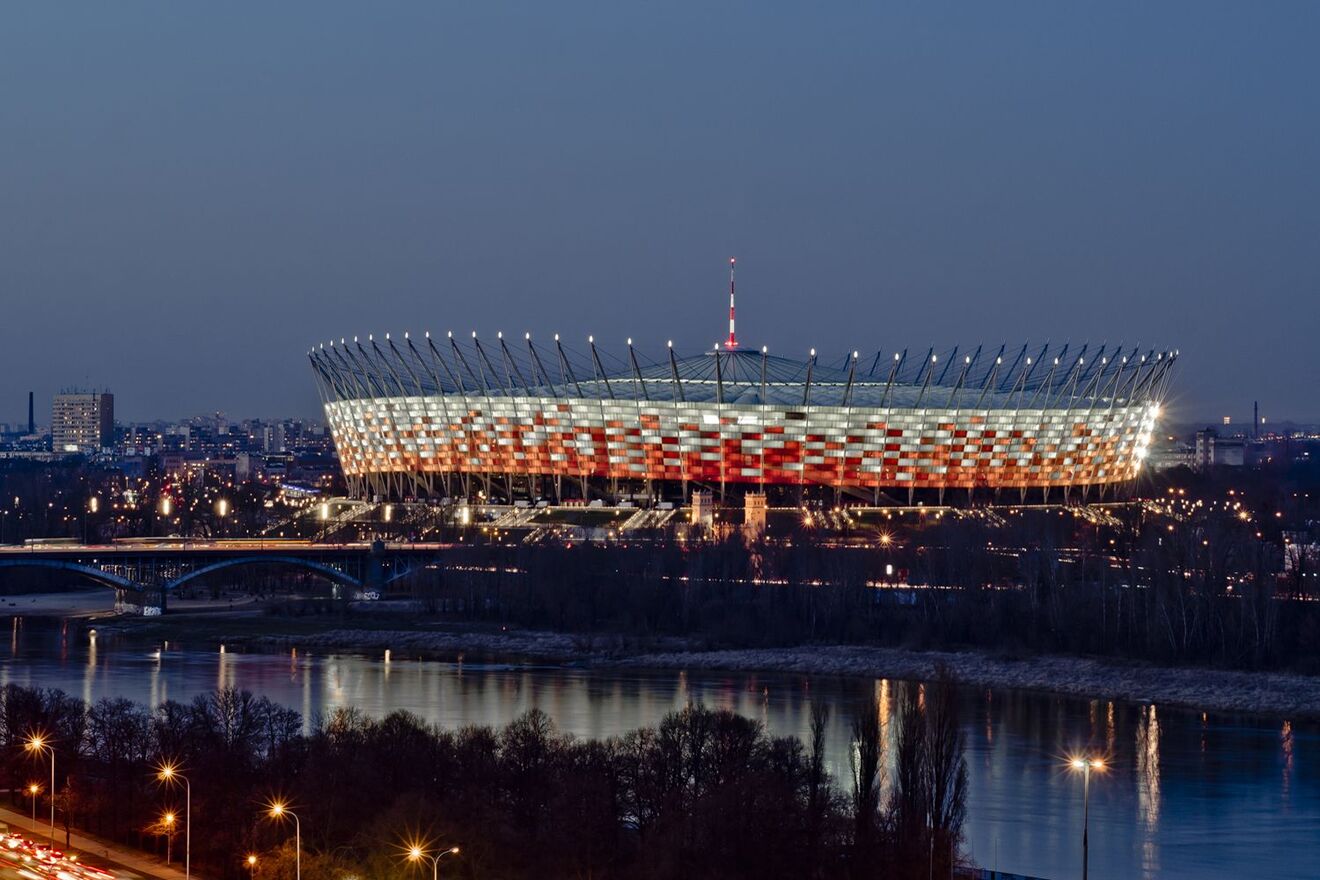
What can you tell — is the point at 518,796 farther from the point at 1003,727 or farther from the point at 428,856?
the point at 1003,727

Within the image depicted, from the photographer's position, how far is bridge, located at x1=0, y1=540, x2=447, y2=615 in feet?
198

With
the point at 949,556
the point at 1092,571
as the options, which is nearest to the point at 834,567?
the point at 949,556

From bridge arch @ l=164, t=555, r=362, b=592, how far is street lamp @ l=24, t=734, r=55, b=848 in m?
30.5

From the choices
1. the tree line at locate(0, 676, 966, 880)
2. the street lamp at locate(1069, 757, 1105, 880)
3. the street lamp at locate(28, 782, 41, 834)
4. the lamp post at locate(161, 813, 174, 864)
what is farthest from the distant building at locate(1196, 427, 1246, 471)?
the lamp post at locate(161, 813, 174, 864)

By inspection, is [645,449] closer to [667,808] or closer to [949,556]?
[949,556]

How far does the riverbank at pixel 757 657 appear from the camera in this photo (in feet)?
142

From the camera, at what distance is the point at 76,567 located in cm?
6006

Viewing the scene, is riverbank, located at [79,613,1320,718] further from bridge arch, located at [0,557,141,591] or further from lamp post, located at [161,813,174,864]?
lamp post, located at [161,813,174,864]

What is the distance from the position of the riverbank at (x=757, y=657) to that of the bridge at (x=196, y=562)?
2162mm

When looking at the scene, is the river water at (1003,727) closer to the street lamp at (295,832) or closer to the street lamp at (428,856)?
the street lamp at (428,856)

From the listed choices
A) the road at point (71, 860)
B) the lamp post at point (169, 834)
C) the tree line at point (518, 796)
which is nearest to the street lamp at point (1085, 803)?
the tree line at point (518, 796)

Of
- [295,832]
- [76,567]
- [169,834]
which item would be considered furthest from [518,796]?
[76,567]

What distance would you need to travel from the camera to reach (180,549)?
6328 centimetres

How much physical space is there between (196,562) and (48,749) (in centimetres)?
3296
